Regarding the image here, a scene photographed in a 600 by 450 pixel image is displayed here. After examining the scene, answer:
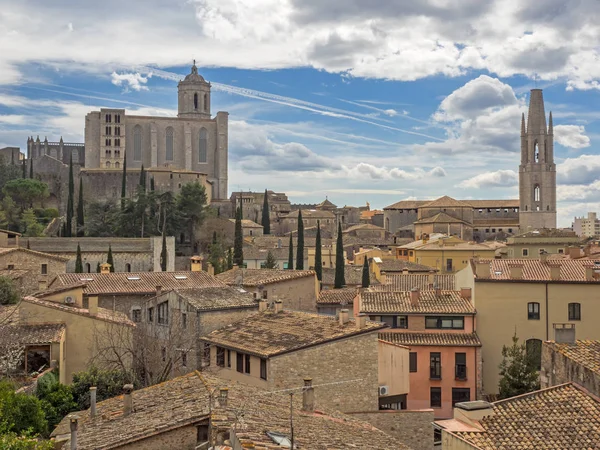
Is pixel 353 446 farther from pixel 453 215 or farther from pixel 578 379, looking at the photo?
pixel 453 215

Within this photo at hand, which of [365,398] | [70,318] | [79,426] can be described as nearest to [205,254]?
[70,318]

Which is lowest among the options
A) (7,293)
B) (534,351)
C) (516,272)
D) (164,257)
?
(534,351)

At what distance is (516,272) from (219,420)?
870 inches

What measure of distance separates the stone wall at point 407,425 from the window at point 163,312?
11092mm

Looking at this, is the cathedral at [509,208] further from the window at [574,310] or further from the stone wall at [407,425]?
the stone wall at [407,425]

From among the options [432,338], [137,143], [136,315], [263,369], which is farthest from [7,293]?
[137,143]

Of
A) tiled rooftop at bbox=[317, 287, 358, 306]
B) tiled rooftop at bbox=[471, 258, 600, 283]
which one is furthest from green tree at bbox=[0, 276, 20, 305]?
tiled rooftop at bbox=[471, 258, 600, 283]

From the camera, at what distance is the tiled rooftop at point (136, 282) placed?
3209cm

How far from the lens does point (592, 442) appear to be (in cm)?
1266

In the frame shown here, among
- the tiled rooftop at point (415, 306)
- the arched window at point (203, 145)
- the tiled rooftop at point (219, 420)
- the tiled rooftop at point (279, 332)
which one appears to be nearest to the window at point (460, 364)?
the tiled rooftop at point (415, 306)

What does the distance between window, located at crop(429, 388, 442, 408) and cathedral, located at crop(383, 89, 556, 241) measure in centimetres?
6306

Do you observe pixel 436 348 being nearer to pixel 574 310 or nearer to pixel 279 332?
pixel 574 310

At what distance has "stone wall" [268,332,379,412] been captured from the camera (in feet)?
64.7

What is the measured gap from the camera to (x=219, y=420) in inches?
472
